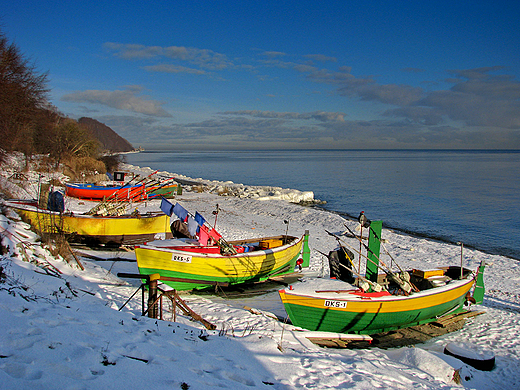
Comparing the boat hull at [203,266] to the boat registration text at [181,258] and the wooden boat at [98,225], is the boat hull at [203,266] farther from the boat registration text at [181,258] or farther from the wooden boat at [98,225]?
the wooden boat at [98,225]

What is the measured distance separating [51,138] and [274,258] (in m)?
40.0

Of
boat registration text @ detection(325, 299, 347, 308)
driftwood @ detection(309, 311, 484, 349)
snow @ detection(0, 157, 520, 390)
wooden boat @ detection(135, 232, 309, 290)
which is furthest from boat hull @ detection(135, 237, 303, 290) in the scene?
driftwood @ detection(309, 311, 484, 349)

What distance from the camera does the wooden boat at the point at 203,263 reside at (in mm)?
9938

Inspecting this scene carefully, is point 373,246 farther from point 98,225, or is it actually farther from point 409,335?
point 98,225

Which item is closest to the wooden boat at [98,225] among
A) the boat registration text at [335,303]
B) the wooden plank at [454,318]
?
the boat registration text at [335,303]

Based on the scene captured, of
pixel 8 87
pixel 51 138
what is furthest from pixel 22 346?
pixel 51 138

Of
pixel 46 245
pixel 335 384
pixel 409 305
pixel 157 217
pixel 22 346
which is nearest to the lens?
pixel 22 346

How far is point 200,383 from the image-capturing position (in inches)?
162

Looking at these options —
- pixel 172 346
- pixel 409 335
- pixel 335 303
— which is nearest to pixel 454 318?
pixel 409 335

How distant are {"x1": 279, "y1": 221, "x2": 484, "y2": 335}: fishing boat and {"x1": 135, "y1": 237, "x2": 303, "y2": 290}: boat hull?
2814 millimetres

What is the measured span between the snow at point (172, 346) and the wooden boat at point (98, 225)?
219 cm

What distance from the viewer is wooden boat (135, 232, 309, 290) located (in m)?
9.94

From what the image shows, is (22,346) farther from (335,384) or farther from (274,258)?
(274,258)

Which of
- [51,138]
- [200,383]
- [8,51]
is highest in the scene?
[8,51]
